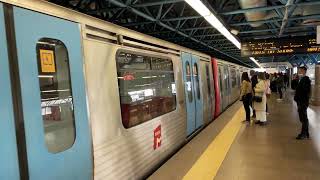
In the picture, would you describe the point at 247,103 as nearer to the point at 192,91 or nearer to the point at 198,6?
the point at 192,91

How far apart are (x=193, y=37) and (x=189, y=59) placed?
27.3 ft

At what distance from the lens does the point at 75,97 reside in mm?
3170

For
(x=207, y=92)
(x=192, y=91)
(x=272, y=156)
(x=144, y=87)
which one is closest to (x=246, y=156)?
(x=272, y=156)

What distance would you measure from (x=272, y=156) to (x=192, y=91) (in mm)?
2697

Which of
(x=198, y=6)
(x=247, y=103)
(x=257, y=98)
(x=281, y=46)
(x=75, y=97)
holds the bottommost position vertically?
(x=247, y=103)

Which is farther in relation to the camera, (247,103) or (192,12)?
(192,12)

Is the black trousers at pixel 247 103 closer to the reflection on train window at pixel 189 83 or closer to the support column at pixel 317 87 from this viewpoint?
the reflection on train window at pixel 189 83

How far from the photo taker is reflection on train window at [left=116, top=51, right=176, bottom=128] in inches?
172

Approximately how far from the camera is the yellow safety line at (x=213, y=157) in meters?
4.97

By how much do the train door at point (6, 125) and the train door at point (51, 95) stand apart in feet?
0.35

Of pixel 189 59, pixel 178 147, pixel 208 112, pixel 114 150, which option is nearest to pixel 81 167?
pixel 114 150

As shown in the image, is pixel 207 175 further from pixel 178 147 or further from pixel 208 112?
pixel 208 112

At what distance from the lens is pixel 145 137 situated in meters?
4.87

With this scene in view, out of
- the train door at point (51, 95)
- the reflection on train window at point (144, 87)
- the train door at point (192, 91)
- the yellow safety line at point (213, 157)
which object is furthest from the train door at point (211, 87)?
the train door at point (51, 95)
